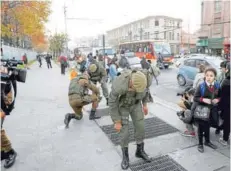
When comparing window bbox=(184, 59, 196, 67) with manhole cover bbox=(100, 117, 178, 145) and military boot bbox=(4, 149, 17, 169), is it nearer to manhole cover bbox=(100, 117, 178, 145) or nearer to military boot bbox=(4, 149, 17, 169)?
manhole cover bbox=(100, 117, 178, 145)

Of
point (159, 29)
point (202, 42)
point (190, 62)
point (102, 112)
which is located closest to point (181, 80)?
point (190, 62)

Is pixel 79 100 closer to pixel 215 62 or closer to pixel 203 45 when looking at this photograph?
pixel 215 62

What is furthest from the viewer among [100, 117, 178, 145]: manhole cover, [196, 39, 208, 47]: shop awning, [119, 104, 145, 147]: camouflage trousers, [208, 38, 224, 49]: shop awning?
[196, 39, 208, 47]: shop awning

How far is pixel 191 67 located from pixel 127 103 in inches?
309

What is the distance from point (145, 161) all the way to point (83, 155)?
99 cm

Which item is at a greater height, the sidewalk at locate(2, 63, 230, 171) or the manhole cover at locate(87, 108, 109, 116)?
the manhole cover at locate(87, 108, 109, 116)

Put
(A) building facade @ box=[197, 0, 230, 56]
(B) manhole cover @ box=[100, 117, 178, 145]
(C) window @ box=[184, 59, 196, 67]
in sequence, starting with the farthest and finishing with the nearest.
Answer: (A) building facade @ box=[197, 0, 230, 56]
(C) window @ box=[184, 59, 196, 67]
(B) manhole cover @ box=[100, 117, 178, 145]

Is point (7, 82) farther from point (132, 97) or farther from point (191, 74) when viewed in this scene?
point (191, 74)

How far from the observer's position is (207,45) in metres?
31.8

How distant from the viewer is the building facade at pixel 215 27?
28797 mm

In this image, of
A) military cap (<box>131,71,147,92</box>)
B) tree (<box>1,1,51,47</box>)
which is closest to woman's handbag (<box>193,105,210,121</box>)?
military cap (<box>131,71,147,92</box>)

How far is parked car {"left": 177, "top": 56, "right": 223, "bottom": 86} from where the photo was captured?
9758 mm

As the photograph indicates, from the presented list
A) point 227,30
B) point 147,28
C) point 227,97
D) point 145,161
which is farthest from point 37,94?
point 147,28

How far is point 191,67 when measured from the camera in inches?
403
